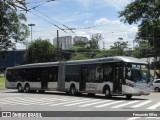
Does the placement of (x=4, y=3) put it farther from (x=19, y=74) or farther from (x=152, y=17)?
(x=152, y=17)

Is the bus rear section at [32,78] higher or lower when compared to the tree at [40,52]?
lower

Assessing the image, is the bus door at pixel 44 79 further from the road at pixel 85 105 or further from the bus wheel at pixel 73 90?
the road at pixel 85 105

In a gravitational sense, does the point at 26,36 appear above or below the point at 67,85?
above

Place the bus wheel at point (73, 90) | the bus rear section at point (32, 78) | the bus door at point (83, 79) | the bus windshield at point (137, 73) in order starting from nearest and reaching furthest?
the bus windshield at point (137, 73) → the bus door at point (83, 79) → the bus wheel at point (73, 90) → the bus rear section at point (32, 78)

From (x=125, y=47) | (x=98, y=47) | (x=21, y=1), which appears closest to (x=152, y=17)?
(x=21, y=1)

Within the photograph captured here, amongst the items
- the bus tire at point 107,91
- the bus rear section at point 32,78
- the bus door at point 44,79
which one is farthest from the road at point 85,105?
the bus door at point 44,79

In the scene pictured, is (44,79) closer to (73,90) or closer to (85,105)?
(73,90)

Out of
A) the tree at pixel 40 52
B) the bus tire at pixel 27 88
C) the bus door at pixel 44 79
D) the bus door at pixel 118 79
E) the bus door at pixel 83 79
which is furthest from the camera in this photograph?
the tree at pixel 40 52

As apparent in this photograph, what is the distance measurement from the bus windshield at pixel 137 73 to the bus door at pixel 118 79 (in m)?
0.58

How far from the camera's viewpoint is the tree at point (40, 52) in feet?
302

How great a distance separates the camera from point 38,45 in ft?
306

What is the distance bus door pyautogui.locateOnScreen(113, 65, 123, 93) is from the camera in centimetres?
3139

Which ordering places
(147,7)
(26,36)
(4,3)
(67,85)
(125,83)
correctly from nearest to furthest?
(4,3) < (125,83) < (67,85) < (147,7) < (26,36)

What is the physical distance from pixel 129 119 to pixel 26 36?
46.7m
